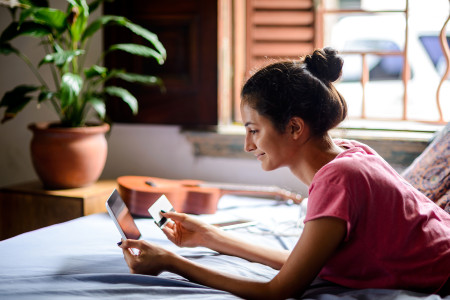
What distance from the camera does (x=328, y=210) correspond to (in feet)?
3.48

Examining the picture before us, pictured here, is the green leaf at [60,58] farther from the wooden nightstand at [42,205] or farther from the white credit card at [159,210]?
the white credit card at [159,210]

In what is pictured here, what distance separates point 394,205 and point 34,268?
914mm

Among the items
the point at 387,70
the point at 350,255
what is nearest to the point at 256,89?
the point at 350,255

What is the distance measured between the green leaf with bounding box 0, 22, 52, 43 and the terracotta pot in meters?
0.38

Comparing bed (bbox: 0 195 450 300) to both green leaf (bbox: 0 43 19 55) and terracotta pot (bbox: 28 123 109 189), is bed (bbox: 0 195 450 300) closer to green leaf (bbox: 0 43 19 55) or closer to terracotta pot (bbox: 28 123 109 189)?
terracotta pot (bbox: 28 123 109 189)

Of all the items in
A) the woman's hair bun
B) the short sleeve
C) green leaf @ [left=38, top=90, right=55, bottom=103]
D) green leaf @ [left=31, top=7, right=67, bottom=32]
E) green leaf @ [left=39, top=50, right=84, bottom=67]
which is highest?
green leaf @ [left=31, top=7, right=67, bottom=32]

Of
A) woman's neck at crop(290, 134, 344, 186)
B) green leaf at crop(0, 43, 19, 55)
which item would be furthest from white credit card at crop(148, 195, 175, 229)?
green leaf at crop(0, 43, 19, 55)

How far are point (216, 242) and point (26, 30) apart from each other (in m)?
1.23

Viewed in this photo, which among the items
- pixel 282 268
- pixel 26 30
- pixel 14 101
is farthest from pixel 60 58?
pixel 282 268

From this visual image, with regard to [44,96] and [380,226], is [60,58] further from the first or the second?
[380,226]

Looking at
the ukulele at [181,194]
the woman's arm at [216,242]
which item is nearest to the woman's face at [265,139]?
the woman's arm at [216,242]

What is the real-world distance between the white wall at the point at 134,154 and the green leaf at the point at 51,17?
1.68ft

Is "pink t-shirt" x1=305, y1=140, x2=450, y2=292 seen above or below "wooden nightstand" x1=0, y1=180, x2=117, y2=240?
above

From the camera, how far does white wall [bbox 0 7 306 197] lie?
2.52 meters
